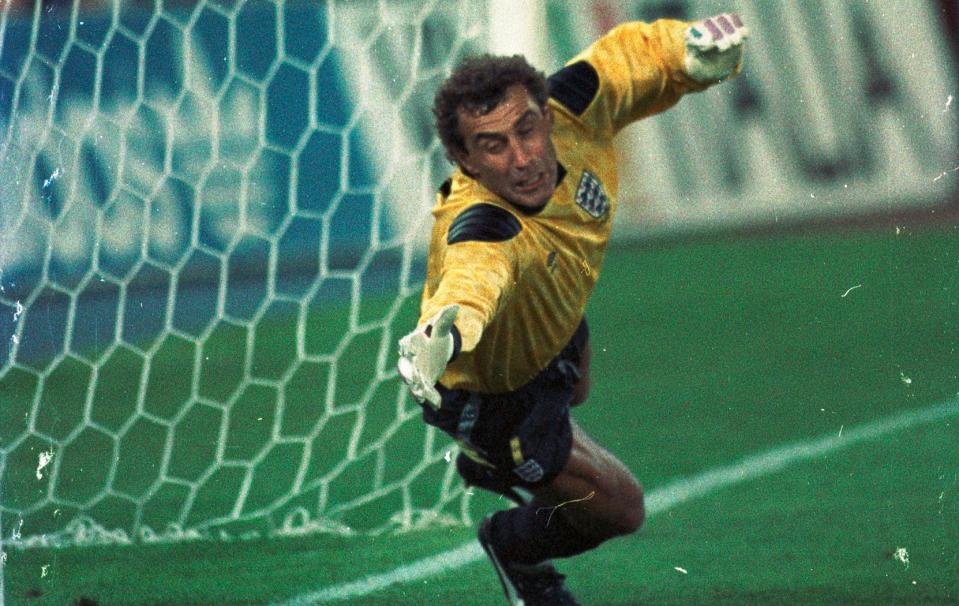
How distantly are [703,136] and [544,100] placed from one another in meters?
7.54

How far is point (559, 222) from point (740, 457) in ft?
8.29

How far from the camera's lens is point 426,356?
3.19 meters

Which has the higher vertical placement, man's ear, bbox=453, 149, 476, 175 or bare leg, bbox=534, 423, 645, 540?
man's ear, bbox=453, 149, 476, 175

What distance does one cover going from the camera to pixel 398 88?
1016 cm

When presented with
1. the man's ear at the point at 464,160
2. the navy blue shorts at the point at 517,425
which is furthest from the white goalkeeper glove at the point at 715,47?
the navy blue shorts at the point at 517,425

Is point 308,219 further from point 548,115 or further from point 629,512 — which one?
point 548,115

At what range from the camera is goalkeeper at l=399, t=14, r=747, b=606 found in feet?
13.0

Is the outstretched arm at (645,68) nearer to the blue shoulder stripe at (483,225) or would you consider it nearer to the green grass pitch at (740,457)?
the blue shoulder stripe at (483,225)

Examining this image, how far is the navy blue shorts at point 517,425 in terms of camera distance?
4238 millimetres

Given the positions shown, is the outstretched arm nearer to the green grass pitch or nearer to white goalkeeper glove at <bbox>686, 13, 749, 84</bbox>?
white goalkeeper glove at <bbox>686, 13, 749, 84</bbox>

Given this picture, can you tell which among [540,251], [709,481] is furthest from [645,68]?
[709,481]

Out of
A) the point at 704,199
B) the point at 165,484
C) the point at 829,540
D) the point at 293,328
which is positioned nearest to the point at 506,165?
the point at 829,540

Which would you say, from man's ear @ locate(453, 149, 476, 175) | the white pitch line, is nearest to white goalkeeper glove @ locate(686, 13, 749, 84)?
man's ear @ locate(453, 149, 476, 175)

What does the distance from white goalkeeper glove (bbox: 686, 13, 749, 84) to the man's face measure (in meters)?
0.51
